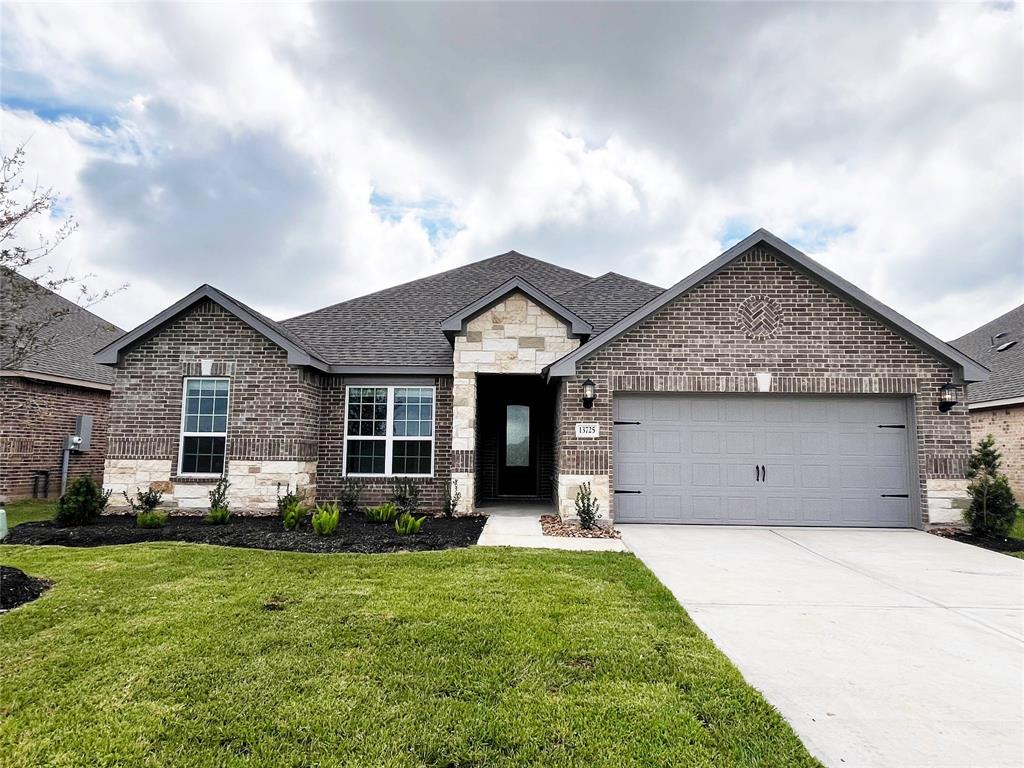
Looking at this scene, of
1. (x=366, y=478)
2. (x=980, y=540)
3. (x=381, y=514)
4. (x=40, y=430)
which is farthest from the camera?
(x=40, y=430)

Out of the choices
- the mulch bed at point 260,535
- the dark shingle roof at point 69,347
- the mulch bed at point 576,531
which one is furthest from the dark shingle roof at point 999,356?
the dark shingle roof at point 69,347

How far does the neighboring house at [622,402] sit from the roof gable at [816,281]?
1.4 inches

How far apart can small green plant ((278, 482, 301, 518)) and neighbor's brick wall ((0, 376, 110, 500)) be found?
734cm

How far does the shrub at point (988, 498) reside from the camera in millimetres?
8469

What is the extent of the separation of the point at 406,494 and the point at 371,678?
7.49 meters

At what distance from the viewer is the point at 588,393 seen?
30.0ft

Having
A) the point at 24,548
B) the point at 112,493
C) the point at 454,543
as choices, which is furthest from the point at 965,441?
the point at 112,493

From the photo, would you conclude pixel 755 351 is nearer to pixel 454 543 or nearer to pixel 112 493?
pixel 454 543

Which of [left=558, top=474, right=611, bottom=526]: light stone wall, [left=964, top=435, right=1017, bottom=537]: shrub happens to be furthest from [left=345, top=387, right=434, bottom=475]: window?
[left=964, top=435, right=1017, bottom=537]: shrub

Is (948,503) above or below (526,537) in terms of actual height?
above

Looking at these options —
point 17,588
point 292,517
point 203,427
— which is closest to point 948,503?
point 292,517

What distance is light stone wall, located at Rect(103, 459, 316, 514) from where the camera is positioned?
33.4ft

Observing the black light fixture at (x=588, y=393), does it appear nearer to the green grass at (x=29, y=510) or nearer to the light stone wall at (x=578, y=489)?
the light stone wall at (x=578, y=489)

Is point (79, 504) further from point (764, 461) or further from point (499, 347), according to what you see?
point (764, 461)
